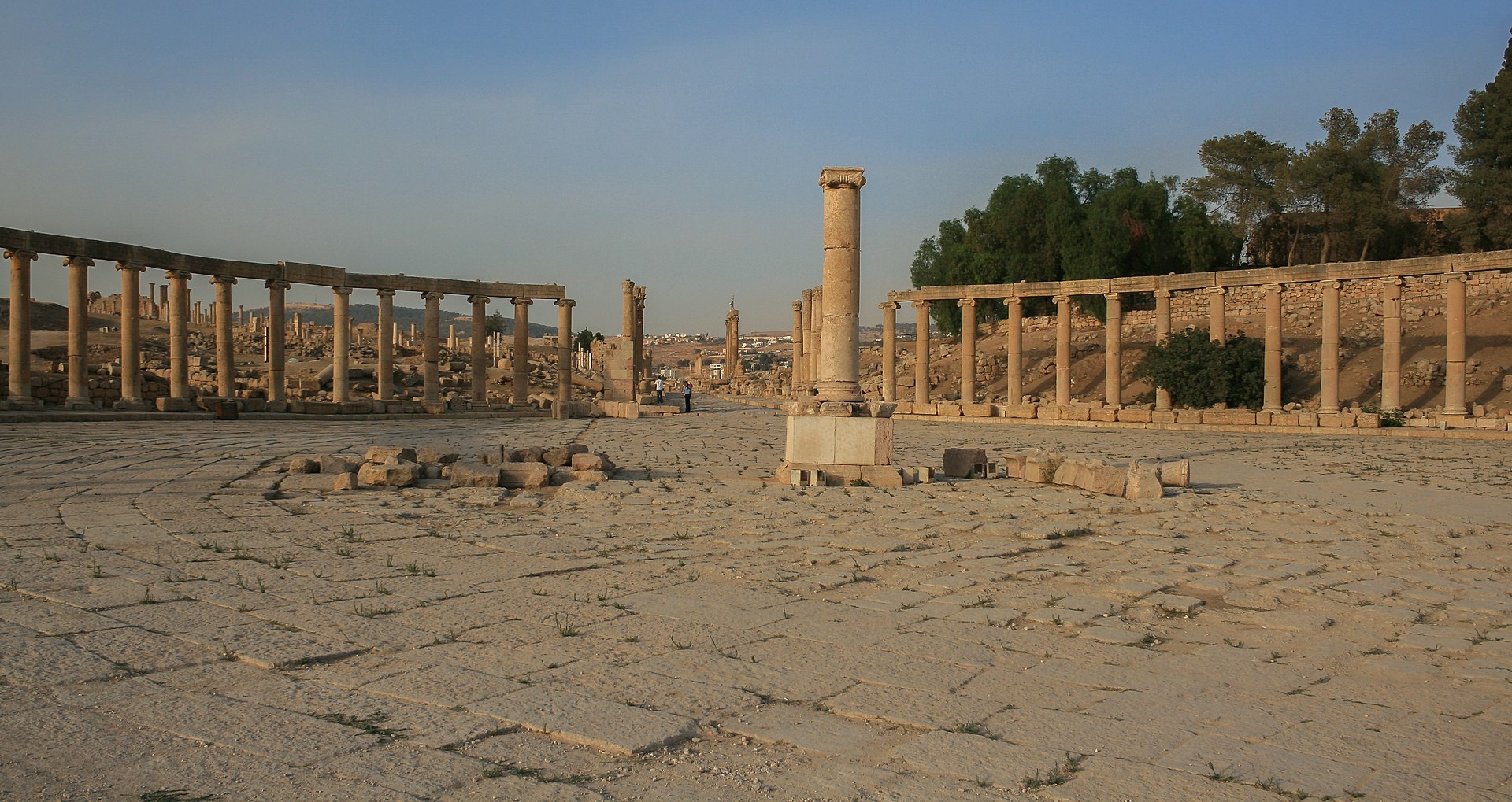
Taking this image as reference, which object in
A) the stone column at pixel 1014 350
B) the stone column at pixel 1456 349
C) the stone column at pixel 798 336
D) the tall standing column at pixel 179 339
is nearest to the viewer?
the stone column at pixel 1456 349

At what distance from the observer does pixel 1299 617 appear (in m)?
6.50

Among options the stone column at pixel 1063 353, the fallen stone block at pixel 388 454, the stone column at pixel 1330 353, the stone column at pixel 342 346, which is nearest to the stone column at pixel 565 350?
the stone column at pixel 342 346

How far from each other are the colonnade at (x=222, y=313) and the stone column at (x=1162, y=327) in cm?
1851

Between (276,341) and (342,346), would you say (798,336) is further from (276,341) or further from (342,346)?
(276,341)

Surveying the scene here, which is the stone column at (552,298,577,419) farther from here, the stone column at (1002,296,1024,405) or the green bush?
the green bush

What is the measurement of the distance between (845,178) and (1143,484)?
6.14 m

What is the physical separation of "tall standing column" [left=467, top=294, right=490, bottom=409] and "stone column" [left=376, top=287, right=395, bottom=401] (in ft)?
8.13

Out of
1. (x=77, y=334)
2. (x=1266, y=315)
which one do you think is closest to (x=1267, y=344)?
(x=1266, y=315)

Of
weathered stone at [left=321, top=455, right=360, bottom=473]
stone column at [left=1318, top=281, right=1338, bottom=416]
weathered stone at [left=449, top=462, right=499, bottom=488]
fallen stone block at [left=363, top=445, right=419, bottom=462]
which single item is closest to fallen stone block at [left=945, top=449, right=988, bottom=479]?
weathered stone at [left=449, top=462, right=499, bottom=488]

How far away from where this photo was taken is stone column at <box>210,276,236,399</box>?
91.1 ft

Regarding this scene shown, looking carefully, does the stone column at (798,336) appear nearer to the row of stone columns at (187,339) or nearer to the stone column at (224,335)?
the row of stone columns at (187,339)

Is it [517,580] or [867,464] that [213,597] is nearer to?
[517,580]

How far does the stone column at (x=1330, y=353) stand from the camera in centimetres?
2698

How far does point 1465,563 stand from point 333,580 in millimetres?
8734
